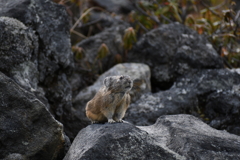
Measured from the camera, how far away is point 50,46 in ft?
25.6

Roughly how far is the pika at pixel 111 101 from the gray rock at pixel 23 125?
0.87 metres

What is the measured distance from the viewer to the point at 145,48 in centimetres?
1073

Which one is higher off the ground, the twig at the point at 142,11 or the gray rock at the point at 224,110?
the twig at the point at 142,11

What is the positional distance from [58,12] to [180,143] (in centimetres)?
457

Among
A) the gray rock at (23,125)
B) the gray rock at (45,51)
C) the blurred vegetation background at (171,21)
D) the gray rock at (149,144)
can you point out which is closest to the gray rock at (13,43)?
the gray rock at (45,51)

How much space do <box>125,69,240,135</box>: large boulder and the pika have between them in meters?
2.20

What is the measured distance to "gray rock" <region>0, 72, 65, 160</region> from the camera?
5605mm

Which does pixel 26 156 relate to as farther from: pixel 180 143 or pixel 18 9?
pixel 18 9

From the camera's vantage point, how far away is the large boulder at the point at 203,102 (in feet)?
27.3

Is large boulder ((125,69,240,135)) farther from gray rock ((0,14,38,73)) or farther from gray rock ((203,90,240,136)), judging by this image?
gray rock ((0,14,38,73))

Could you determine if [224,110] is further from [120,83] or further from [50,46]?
[50,46]

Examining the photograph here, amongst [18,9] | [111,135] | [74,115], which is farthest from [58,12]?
[111,135]

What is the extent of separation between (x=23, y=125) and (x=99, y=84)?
186 inches

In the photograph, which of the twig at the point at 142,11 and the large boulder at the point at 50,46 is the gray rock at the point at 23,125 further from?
the twig at the point at 142,11
